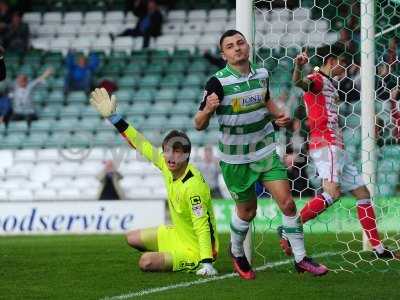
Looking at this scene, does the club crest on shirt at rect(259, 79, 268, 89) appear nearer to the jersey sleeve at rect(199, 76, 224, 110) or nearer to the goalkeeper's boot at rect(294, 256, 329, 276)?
the jersey sleeve at rect(199, 76, 224, 110)

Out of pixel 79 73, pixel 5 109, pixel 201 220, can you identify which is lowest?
pixel 201 220

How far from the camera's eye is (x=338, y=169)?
31.8 ft

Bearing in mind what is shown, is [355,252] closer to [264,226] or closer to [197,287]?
[197,287]

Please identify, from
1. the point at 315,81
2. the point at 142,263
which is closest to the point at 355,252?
the point at 315,81

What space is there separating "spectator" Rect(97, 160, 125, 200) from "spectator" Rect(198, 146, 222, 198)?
1326mm

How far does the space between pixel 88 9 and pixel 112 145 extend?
512 cm

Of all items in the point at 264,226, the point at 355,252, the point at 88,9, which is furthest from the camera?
the point at 88,9

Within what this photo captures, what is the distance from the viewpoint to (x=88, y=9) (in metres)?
23.1

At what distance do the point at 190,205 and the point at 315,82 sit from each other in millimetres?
1739

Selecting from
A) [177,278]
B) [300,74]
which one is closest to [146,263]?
[177,278]

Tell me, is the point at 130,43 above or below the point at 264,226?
above

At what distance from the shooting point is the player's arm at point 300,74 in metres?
8.09

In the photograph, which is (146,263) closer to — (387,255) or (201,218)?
(201,218)

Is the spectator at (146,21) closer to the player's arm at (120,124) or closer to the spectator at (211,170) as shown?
the spectator at (211,170)
